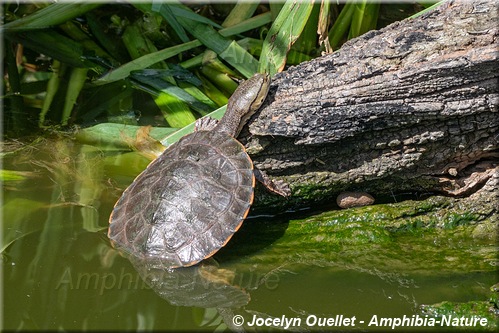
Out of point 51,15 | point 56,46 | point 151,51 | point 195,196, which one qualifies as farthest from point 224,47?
point 195,196

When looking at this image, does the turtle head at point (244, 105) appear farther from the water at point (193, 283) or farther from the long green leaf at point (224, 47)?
the long green leaf at point (224, 47)

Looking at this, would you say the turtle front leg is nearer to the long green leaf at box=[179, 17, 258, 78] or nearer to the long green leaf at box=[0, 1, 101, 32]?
the long green leaf at box=[179, 17, 258, 78]

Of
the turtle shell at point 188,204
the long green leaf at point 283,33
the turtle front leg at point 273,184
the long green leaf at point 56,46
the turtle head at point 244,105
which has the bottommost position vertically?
the turtle shell at point 188,204

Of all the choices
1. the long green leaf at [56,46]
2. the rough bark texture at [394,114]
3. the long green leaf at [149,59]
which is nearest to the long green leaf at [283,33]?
the rough bark texture at [394,114]

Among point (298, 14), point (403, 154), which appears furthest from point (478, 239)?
point (298, 14)

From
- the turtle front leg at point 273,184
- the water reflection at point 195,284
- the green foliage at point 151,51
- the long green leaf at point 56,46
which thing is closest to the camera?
the water reflection at point 195,284

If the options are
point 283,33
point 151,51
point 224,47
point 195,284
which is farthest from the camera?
point 151,51

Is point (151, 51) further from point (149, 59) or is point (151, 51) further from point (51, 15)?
point (51, 15)
